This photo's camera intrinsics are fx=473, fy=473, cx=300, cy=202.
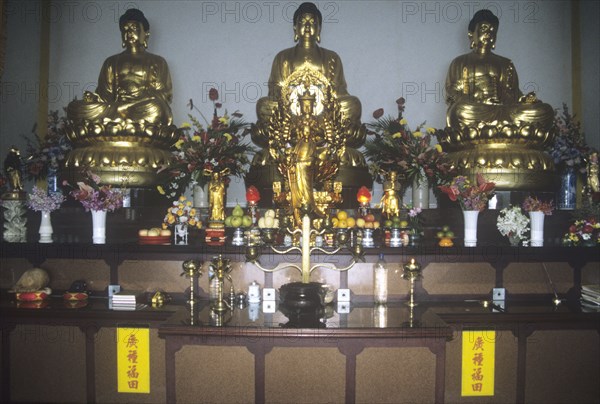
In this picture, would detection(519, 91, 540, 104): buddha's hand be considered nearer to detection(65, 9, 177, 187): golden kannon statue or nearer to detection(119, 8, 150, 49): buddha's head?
detection(65, 9, 177, 187): golden kannon statue

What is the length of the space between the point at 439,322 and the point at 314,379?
0.68m

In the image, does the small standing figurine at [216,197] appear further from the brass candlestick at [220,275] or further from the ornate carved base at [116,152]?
the ornate carved base at [116,152]

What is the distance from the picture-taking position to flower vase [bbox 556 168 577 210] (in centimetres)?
416

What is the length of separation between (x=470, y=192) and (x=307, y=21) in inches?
96.6

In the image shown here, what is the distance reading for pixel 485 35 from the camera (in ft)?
14.9

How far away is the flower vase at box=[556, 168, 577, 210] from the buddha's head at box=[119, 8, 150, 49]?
4.14 m

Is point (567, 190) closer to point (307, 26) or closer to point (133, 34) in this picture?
point (307, 26)

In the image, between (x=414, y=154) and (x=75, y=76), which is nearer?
(x=414, y=154)

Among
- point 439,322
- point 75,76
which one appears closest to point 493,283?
point 439,322

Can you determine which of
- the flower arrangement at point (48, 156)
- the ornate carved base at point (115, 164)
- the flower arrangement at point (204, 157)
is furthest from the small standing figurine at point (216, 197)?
the flower arrangement at point (48, 156)

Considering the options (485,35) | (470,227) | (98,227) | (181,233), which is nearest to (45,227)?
(98,227)

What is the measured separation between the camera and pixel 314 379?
2.35 meters

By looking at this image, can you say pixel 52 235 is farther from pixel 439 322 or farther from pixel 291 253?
pixel 439 322

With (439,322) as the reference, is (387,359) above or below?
below
